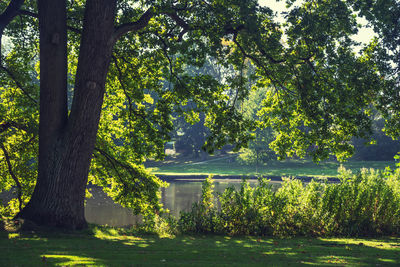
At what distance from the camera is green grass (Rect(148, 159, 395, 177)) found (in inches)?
1989

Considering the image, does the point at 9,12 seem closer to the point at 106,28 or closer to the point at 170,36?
the point at 106,28

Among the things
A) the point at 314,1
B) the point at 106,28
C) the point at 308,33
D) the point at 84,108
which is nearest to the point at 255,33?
the point at 308,33

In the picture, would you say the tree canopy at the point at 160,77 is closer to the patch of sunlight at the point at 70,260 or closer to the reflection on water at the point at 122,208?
the patch of sunlight at the point at 70,260

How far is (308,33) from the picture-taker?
432 inches

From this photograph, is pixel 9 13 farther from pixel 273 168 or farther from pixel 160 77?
pixel 273 168

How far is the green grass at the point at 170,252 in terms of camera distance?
653cm

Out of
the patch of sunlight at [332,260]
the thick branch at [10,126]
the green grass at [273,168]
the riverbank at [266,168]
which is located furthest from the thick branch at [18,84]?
the green grass at [273,168]

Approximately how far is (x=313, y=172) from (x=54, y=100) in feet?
149

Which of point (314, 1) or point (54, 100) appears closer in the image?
point (54, 100)

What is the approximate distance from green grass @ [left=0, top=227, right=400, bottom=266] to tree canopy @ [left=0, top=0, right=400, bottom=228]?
58.0 inches

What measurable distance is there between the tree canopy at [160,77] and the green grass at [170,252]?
1.47 metres

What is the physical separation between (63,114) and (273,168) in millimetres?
46541

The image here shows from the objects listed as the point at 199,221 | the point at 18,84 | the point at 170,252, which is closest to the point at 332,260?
the point at 170,252

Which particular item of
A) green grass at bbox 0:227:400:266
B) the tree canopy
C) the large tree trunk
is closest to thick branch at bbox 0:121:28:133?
the tree canopy
